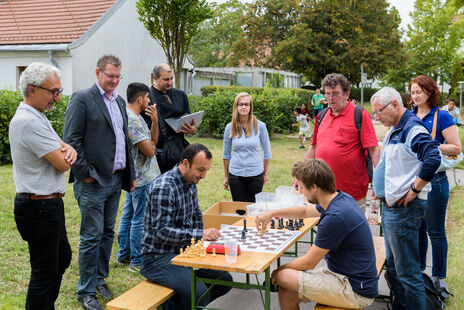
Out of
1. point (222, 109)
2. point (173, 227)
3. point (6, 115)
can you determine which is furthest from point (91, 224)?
point (222, 109)

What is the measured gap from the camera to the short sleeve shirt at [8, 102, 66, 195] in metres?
3.40

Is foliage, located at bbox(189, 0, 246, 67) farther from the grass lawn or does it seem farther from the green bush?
the grass lawn

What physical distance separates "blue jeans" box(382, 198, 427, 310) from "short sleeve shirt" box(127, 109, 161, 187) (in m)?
2.65

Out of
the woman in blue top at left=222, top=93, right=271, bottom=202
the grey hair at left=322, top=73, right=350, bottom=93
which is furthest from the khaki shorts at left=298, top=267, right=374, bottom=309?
the woman in blue top at left=222, top=93, right=271, bottom=202

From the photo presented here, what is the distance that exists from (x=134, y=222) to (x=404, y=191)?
9.94 ft

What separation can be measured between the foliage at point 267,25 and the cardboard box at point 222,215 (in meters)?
34.6

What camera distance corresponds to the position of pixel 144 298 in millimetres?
3596

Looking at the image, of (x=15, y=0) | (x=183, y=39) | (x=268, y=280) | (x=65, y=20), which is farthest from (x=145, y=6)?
(x=268, y=280)

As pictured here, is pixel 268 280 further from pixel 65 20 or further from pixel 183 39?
pixel 65 20

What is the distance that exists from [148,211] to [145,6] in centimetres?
1294

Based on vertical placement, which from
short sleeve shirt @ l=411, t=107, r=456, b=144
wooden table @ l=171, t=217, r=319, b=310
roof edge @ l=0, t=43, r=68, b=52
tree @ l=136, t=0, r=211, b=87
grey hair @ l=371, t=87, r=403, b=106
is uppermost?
tree @ l=136, t=0, r=211, b=87

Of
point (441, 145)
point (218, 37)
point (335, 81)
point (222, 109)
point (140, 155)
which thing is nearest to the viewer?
point (441, 145)

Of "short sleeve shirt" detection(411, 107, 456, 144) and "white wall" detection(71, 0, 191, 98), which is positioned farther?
"white wall" detection(71, 0, 191, 98)

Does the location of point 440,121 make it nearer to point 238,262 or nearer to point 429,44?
point 238,262
